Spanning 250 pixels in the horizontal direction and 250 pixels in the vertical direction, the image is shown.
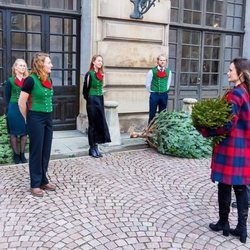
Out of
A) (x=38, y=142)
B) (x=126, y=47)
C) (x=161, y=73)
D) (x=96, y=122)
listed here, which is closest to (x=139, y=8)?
(x=126, y=47)

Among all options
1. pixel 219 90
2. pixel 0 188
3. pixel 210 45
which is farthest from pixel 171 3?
pixel 0 188

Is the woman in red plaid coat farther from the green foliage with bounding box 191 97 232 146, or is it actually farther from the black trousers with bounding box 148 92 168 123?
the black trousers with bounding box 148 92 168 123

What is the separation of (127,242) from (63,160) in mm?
3208

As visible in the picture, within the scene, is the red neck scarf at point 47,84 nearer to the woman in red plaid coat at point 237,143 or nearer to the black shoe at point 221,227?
the woman in red plaid coat at point 237,143

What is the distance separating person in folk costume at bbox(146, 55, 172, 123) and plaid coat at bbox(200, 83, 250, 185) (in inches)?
168

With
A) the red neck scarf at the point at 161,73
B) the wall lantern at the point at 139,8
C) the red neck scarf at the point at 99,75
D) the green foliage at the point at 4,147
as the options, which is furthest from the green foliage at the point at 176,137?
the green foliage at the point at 4,147

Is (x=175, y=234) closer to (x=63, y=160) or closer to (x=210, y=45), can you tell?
(x=63, y=160)

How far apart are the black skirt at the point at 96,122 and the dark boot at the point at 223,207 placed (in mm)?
3277

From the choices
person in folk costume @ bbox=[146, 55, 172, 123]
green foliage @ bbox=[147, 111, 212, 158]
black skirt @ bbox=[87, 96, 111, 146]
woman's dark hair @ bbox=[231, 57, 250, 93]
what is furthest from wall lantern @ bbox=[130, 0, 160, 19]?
woman's dark hair @ bbox=[231, 57, 250, 93]

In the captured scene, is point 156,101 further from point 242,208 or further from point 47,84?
point 242,208

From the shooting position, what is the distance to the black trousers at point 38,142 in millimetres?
4926

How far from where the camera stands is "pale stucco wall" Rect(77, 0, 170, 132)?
8477mm

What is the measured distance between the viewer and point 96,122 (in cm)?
705

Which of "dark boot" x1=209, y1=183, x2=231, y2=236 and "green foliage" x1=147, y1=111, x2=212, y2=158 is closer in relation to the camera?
"dark boot" x1=209, y1=183, x2=231, y2=236
